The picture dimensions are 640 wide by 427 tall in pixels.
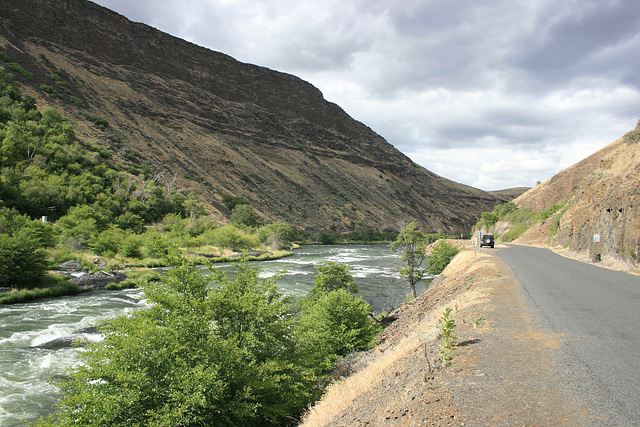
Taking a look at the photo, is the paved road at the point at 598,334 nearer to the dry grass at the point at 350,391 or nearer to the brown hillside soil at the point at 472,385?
the brown hillside soil at the point at 472,385

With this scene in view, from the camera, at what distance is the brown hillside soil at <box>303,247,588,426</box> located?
3977mm

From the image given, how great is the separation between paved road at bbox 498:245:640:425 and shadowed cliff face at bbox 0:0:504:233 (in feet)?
225

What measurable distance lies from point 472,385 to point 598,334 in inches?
129

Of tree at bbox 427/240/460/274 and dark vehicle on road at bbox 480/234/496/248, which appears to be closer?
dark vehicle on road at bbox 480/234/496/248

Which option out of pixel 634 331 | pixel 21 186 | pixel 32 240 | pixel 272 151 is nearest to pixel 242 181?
pixel 272 151

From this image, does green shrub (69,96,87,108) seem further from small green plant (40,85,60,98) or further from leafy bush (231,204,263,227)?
leafy bush (231,204,263,227)

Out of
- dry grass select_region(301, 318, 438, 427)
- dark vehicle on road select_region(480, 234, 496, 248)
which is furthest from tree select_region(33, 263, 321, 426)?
dark vehicle on road select_region(480, 234, 496, 248)

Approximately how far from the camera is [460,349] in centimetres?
616

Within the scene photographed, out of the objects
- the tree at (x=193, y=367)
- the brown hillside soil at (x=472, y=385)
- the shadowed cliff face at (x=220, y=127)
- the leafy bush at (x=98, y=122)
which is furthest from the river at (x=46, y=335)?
the leafy bush at (x=98, y=122)

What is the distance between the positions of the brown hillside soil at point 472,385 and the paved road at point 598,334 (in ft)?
0.81

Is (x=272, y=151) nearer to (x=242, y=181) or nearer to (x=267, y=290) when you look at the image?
(x=242, y=181)

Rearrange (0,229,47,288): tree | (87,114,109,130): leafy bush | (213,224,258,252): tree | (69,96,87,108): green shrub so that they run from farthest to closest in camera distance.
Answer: (69,96,87,108): green shrub
(87,114,109,130): leafy bush
(213,224,258,252): tree
(0,229,47,288): tree

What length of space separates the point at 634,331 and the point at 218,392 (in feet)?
25.0

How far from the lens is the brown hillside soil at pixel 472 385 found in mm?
3977
